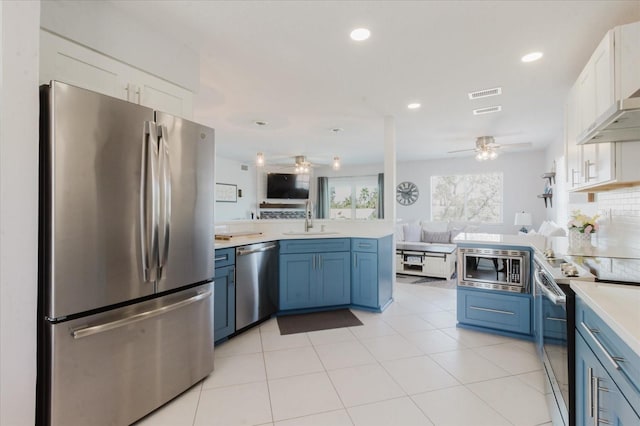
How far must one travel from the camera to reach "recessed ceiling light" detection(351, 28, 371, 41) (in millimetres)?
2133

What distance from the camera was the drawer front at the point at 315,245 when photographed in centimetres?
335

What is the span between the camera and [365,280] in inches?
139

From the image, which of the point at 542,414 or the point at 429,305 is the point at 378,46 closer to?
the point at 542,414

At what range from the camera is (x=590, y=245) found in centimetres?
253

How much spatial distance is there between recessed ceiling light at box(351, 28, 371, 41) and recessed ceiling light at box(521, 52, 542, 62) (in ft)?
4.50

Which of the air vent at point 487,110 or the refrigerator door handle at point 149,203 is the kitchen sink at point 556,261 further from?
the air vent at point 487,110

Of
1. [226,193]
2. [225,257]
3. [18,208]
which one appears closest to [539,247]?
[225,257]

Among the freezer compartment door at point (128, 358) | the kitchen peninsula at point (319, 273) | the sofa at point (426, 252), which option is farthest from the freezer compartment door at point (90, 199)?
the sofa at point (426, 252)

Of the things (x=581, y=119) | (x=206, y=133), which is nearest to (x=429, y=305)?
(x=581, y=119)

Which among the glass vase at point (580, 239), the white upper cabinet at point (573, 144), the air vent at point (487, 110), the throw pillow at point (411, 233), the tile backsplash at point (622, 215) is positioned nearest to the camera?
the tile backsplash at point (622, 215)

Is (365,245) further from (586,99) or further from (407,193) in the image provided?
(407,193)

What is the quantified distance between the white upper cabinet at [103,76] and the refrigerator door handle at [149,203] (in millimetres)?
499

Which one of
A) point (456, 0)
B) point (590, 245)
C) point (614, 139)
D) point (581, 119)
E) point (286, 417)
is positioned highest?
point (456, 0)

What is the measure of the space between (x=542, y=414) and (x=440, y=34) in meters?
Result: 2.55
